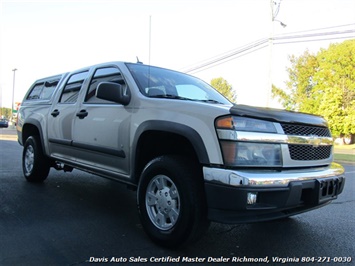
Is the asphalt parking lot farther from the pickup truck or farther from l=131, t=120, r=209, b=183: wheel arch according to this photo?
l=131, t=120, r=209, b=183: wheel arch

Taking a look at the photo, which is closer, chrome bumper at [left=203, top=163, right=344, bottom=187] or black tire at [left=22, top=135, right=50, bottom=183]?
chrome bumper at [left=203, top=163, right=344, bottom=187]

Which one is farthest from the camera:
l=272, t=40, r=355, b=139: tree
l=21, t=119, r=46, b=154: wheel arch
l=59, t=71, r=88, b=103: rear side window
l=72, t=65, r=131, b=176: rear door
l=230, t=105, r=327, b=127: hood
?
l=272, t=40, r=355, b=139: tree

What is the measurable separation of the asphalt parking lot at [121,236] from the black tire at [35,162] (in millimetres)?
603

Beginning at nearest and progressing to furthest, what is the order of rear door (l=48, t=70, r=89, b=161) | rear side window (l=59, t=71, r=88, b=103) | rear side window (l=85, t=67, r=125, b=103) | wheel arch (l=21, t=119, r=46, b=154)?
rear side window (l=85, t=67, r=125, b=103)
rear door (l=48, t=70, r=89, b=161)
rear side window (l=59, t=71, r=88, b=103)
wheel arch (l=21, t=119, r=46, b=154)

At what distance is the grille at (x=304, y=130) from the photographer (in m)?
2.90

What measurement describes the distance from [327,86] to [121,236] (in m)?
39.8

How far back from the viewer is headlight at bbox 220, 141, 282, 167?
2682 mm

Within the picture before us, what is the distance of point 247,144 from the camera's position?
2713mm

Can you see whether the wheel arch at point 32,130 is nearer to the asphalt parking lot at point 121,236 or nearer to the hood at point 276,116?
the asphalt parking lot at point 121,236

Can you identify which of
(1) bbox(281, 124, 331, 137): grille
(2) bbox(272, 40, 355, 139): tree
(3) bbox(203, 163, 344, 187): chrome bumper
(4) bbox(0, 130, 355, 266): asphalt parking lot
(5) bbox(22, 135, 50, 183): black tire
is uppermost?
(2) bbox(272, 40, 355, 139): tree

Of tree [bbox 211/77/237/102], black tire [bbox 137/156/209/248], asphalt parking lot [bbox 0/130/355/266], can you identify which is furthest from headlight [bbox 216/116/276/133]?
tree [bbox 211/77/237/102]

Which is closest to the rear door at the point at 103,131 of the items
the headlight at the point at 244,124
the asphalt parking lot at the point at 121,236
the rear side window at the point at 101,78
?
the rear side window at the point at 101,78

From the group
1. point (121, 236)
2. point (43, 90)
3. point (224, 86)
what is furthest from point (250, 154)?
point (224, 86)

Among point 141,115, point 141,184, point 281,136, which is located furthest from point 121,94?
point 281,136
